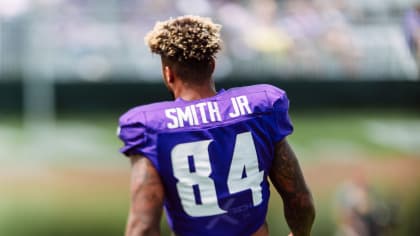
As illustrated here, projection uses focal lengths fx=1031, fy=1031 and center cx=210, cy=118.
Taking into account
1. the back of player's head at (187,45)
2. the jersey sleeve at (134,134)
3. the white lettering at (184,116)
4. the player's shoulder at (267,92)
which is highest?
the back of player's head at (187,45)

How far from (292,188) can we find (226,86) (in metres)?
5.77

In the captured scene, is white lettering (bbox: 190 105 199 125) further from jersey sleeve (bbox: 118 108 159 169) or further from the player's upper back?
jersey sleeve (bbox: 118 108 159 169)

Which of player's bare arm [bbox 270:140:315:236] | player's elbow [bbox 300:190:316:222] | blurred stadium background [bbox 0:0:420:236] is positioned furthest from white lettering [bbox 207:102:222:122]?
blurred stadium background [bbox 0:0:420:236]

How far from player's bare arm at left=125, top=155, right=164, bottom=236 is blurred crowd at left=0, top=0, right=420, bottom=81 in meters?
6.09

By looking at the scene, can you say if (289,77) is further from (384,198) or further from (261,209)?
(261,209)

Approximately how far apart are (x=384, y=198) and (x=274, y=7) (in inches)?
92.8

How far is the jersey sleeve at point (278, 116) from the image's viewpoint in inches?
178

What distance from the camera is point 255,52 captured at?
10.8 meters

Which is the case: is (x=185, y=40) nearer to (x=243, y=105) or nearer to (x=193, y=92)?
(x=193, y=92)

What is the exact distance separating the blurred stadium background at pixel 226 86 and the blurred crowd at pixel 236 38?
0.01 metres

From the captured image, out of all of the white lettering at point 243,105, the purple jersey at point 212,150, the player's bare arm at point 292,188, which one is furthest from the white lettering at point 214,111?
the player's bare arm at point 292,188

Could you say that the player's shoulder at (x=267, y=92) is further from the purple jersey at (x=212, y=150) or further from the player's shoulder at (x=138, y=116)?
the player's shoulder at (x=138, y=116)

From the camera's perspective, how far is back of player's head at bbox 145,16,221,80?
449cm

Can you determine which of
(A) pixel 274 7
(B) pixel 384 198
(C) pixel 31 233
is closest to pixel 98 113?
(C) pixel 31 233
